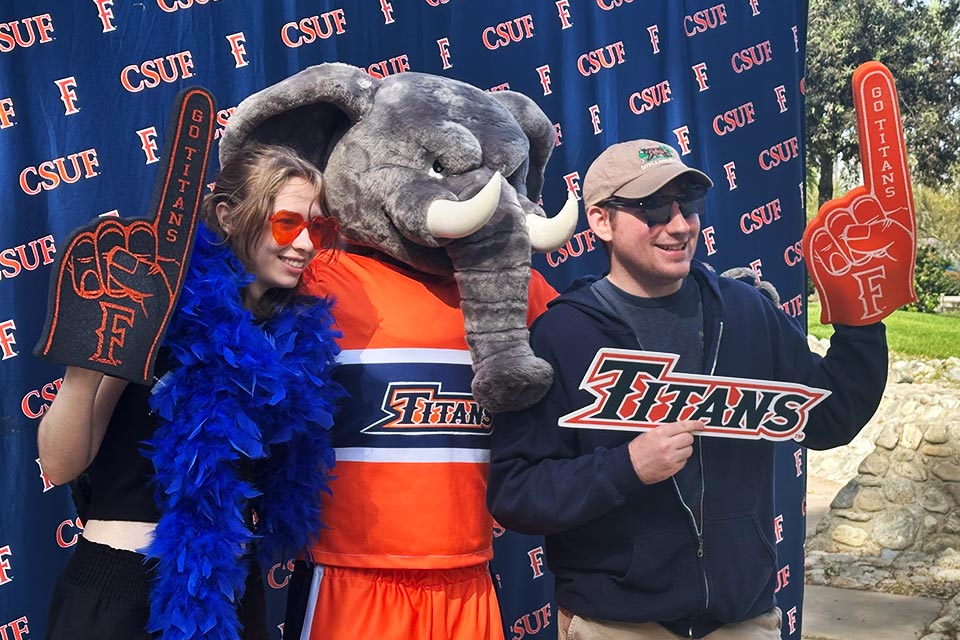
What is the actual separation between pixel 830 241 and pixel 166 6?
6.52 feet

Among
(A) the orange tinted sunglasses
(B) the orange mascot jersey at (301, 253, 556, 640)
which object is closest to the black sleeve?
(B) the orange mascot jersey at (301, 253, 556, 640)

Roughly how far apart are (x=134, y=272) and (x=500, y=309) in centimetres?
79

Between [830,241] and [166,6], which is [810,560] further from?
[166,6]

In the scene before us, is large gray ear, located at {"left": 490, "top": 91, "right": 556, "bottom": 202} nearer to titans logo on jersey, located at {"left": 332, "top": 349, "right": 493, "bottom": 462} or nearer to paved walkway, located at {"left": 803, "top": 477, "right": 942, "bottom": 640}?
A: titans logo on jersey, located at {"left": 332, "top": 349, "right": 493, "bottom": 462}

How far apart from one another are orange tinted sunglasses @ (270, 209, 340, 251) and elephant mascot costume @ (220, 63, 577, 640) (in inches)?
5.3

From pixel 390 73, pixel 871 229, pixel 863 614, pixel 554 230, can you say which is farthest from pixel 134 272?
pixel 863 614

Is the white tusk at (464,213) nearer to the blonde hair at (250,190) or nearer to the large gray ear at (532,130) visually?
the blonde hair at (250,190)

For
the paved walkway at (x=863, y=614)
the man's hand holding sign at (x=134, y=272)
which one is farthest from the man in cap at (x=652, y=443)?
the paved walkway at (x=863, y=614)

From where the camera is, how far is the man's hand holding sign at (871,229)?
89.2 inches

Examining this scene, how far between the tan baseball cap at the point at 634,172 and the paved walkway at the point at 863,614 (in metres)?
3.41

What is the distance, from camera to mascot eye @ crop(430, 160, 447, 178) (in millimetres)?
2363

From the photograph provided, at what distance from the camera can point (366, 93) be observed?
2455 millimetres

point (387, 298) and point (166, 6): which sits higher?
point (166, 6)

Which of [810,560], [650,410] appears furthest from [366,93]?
[810,560]
